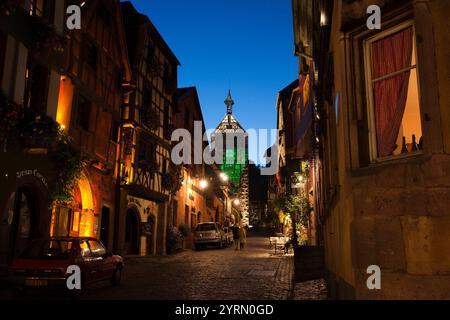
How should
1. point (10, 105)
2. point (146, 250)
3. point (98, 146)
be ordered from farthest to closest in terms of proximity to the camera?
point (146, 250), point (98, 146), point (10, 105)

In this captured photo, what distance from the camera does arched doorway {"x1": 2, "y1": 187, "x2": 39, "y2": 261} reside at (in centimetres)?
1221

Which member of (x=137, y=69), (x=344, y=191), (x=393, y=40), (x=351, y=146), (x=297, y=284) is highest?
(x=137, y=69)

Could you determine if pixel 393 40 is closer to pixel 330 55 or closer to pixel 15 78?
pixel 330 55

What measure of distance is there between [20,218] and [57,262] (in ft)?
13.7

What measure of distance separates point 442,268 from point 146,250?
21.1 meters

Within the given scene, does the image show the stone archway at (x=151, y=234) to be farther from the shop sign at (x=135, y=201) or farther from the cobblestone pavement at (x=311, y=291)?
the cobblestone pavement at (x=311, y=291)

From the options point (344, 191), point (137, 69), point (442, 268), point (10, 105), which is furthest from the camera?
point (137, 69)

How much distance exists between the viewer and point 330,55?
714 centimetres

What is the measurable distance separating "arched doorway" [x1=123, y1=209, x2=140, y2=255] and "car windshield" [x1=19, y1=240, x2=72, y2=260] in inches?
485

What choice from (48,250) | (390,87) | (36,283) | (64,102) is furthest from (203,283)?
(390,87)

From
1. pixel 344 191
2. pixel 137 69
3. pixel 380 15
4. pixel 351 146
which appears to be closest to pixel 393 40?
pixel 380 15

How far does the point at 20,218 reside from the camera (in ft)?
41.7

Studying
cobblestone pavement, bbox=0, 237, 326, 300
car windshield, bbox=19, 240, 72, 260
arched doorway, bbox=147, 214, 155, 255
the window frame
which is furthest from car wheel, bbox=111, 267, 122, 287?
arched doorway, bbox=147, 214, 155, 255
